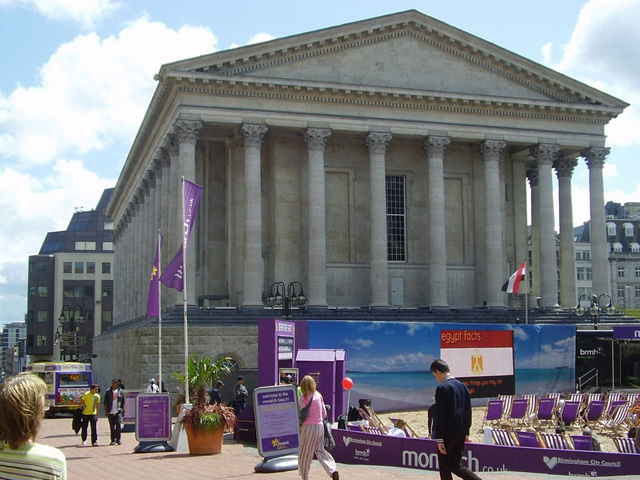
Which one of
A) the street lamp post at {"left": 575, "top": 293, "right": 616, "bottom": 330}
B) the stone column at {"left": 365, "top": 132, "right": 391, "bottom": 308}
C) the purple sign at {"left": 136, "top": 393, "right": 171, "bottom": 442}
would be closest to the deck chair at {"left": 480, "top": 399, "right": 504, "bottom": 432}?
the purple sign at {"left": 136, "top": 393, "right": 171, "bottom": 442}

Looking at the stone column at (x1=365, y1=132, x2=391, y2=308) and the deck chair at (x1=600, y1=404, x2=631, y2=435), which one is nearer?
the deck chair at (x1=600, y1=404, x2=631, y2=435)

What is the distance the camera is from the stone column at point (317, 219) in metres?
49.7

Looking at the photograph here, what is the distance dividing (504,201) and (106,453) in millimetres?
38220

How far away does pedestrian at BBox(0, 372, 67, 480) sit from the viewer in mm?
5555

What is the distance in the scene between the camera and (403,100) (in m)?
52.0

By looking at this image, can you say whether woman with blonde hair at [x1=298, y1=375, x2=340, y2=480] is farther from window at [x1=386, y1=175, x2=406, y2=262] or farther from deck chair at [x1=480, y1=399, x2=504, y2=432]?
window at [x1=386, y1=175, x2=406, y2=262]

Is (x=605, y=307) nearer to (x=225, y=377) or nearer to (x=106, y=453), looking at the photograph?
(x=225, y=377)

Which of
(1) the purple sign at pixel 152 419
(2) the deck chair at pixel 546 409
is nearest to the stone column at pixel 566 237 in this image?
(2) the deck chair at pixel 546 409

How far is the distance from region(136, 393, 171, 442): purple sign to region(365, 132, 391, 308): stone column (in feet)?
88.1

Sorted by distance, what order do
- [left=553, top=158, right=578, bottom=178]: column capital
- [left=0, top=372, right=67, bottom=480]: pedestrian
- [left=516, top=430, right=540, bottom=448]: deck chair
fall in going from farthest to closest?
[left=553, top=158, right=578, bottom=178]: column capital
[left=516, top=430, right=540, bottom=448]: deck chair
[left=0, top=372, right=67, bottom=480]: pedestrian

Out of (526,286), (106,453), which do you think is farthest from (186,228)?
(526,286)

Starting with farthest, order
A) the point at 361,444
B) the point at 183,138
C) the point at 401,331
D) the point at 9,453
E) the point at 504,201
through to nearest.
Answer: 1. the point at 504,201
2. the point at 183,138
3. the point at 401,331
4. the point at 361,444
5. the point at 9,453

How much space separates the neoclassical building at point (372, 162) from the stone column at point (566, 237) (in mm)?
100

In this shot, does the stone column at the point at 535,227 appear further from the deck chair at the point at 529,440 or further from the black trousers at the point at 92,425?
the deck chair at the point at 529,440
